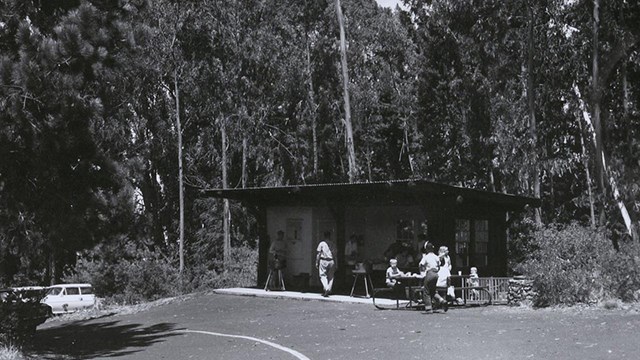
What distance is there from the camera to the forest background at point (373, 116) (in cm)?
2995

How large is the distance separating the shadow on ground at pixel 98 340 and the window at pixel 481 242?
9.43m

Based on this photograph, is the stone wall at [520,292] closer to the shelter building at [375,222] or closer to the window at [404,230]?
the shelter building at [375,222]

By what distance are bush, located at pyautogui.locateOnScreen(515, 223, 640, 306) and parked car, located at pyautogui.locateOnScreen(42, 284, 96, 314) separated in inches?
861

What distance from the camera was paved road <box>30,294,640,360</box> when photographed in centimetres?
1134

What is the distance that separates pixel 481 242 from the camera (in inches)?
909

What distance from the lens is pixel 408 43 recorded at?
146 feet

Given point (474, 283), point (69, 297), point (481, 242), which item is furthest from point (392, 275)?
point (69, 297)

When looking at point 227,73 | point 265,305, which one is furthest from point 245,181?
point 265,305

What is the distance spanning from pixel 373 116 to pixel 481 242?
24.2 meters

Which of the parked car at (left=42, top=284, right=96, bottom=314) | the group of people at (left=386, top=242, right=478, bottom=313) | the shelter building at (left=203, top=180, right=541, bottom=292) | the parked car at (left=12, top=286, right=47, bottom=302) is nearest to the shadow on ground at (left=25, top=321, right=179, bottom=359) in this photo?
the parked car at (left=12, top=286, right=47, bottom=302)

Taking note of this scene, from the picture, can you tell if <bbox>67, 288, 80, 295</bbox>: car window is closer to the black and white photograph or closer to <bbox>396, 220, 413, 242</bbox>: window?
the black and white photograph

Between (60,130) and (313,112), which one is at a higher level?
(313,112)

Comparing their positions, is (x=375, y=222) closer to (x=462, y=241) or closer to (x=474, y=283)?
(x=462, y=241)

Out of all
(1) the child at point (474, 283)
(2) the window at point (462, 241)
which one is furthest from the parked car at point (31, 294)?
(2) the window at point (462, 241)
